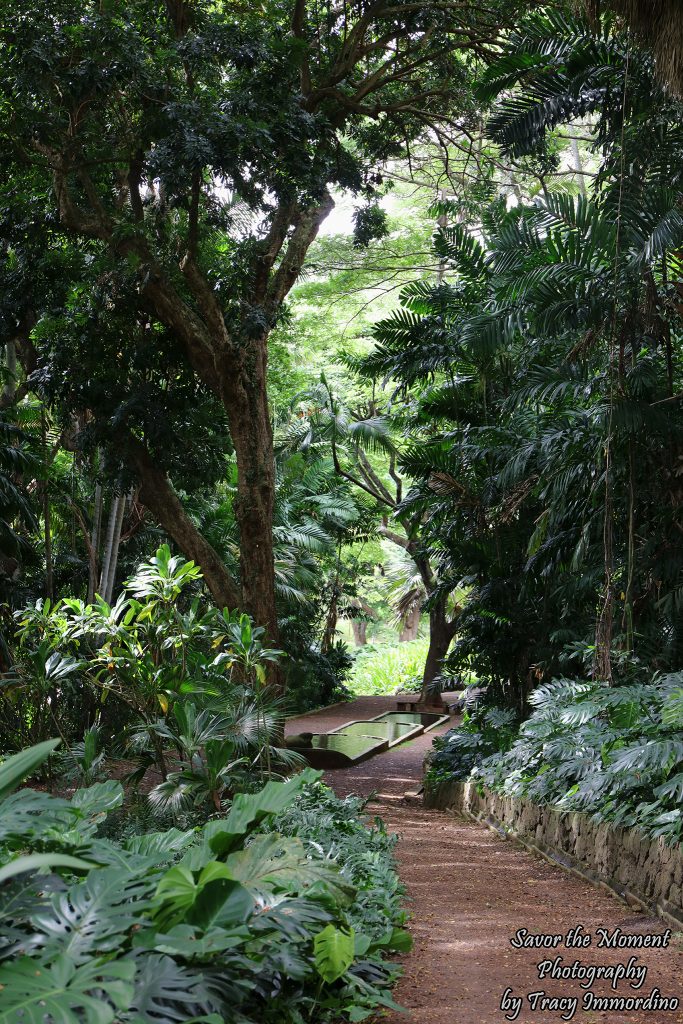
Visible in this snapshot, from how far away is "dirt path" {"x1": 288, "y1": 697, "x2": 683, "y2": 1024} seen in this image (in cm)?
332

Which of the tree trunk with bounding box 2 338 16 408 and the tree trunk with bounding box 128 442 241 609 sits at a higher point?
the tree trunk with bounding box 2 338 16 408

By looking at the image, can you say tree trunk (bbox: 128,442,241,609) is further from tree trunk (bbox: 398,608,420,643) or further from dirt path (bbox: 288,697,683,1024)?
tree trunk (bbox: 398,608,420,643)

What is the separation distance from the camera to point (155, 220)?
367 inches

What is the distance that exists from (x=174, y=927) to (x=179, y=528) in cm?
742

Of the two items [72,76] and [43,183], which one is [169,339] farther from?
[72,76]

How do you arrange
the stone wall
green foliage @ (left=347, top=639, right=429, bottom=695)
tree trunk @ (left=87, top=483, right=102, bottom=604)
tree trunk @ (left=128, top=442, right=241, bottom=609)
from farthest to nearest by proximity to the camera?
green foliage @ (left=347, top=639, right=429, bottom=695)
tree trunk @ (left=87, top=483, right=102, bottom=604)
tree trunk @ (left=128, top=442, right=241, bottom=609)
the stone wall

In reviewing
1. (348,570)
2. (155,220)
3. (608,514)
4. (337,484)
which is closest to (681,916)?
(608,514)

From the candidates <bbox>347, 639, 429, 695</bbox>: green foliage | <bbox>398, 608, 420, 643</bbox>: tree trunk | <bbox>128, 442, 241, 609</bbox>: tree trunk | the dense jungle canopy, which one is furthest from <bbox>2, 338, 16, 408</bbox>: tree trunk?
<bbox>398, 608, 420, 643</bbox>: tree trunk

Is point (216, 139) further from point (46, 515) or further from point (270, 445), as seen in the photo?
point (46, 515)

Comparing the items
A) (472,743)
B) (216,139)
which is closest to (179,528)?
(472,743)

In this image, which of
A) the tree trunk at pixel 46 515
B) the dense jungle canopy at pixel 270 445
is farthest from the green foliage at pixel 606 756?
the tree trunk at pixel 46 515

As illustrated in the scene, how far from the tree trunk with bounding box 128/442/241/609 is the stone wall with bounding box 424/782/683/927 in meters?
3.58

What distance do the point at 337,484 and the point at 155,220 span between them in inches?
395

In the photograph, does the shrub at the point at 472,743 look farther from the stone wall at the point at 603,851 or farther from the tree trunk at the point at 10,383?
the tree trunk at the point at 10,383
